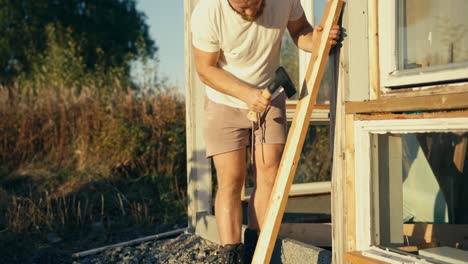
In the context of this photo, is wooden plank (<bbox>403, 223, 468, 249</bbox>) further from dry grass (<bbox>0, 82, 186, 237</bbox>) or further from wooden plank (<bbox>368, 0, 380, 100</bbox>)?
dry grass (<bbox>0, 82, 186, 237</bbox>)

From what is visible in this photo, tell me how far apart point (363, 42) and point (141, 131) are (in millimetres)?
6115

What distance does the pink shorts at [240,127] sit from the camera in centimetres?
333

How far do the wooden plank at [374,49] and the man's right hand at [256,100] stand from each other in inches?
19.9

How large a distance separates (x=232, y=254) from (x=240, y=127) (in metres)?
0.73

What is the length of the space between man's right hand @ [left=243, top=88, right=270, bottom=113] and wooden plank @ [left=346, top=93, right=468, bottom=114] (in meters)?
0.40

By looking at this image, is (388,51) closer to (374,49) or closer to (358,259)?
(374,49)

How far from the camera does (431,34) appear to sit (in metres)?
2.45

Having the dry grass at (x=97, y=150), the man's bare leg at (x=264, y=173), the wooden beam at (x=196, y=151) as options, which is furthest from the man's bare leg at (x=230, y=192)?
the dry grass at (x=97, y=150)

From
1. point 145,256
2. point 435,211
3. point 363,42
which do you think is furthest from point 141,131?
point 363,42

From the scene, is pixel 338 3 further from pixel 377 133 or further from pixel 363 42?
pixel 377 133

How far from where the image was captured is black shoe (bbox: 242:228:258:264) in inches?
136

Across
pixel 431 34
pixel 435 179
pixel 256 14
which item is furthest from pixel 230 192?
pixel 435 179

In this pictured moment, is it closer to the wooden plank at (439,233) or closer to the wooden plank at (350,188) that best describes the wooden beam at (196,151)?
the wooden plank at (439,233)

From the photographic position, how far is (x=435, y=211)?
4309mm
